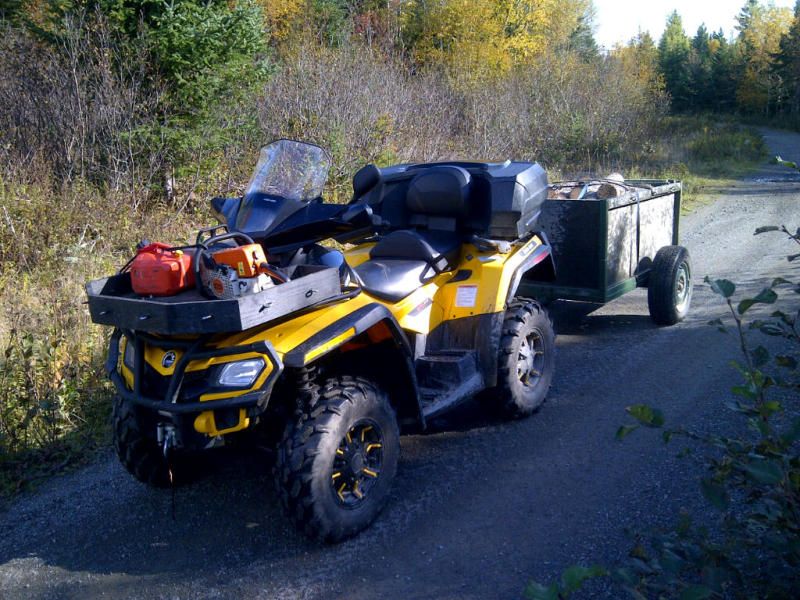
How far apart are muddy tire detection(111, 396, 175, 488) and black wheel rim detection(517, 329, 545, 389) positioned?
96.9 inches

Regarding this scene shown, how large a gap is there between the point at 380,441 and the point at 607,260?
363 cm

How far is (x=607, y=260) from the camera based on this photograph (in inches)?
274

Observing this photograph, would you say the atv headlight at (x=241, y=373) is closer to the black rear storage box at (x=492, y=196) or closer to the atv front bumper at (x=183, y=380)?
the atv front bumper at (x=183, y=380)

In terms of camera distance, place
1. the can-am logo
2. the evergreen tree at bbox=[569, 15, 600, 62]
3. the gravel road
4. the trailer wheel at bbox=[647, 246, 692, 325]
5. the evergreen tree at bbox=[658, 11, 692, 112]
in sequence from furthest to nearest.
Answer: the evergreen tree at bbox=[658, 11, 692, 112] → the evergreen tree at bbox=[569, 15, 600, 62] → the trailer wheel at bbox=[647, 246, 692, 325] → the can-am logo → the gravel road

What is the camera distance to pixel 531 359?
5.54 meters

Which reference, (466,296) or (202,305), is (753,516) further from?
(466,296)

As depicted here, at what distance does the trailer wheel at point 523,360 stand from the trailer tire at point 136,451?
7.16 feet

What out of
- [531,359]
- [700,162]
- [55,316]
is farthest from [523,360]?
[700,162]

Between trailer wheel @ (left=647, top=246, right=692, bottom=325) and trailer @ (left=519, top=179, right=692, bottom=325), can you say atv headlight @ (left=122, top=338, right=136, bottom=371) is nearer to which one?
trailer @ (left=519, top=179, right=692, bottom=325)

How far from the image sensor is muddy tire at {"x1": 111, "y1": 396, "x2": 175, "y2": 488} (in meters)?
4.29

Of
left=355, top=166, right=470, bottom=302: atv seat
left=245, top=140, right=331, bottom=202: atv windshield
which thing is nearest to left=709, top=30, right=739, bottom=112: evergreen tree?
left=355, top=166, right=470, bottom=302: atv seat

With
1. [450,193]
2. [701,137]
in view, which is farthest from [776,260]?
[701,137]

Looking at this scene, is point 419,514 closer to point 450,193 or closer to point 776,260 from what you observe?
point 450,193

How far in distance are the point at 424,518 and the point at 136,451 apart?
1.66 metres
